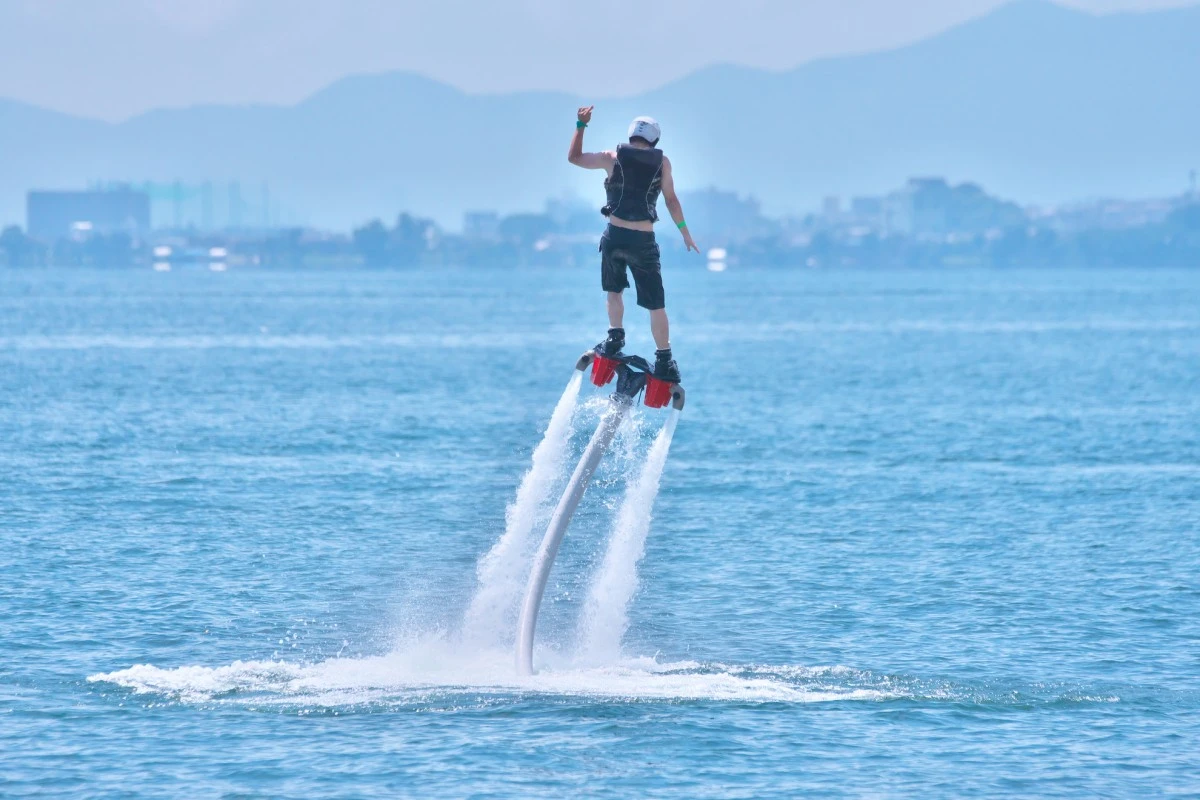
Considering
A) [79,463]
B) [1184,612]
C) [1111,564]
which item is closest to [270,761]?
[1184,612]

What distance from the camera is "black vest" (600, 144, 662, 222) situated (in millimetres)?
25125

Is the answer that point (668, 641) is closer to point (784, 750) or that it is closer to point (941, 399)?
point (784, 750)

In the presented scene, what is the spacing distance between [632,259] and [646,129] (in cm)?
191

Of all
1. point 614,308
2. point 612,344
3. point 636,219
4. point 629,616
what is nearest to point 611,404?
point 612,344

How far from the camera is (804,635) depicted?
36531 millimetres

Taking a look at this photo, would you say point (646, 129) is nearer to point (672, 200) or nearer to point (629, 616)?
point (672, 200)

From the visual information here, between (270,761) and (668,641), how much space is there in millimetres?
10739

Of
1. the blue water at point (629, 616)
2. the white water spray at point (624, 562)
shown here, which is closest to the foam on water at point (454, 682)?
the blue water at point (629, 616)

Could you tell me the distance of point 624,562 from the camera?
3105 centimetres

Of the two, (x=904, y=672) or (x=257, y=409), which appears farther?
(x=257, y=409)

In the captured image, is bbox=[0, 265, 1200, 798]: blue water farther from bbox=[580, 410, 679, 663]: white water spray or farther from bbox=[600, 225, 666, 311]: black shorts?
bbox=[600, 225, 666, 311]: black shorts

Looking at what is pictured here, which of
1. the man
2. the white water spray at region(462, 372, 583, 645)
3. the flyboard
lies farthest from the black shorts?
the white water spray at region(462, 372, 583, 645)

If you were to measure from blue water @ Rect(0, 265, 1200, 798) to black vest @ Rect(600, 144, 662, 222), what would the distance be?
8.70 metres

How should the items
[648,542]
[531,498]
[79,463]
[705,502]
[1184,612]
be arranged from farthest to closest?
[79,463] < [705,502] < [648,542] < [1184,612] < [531,498]
